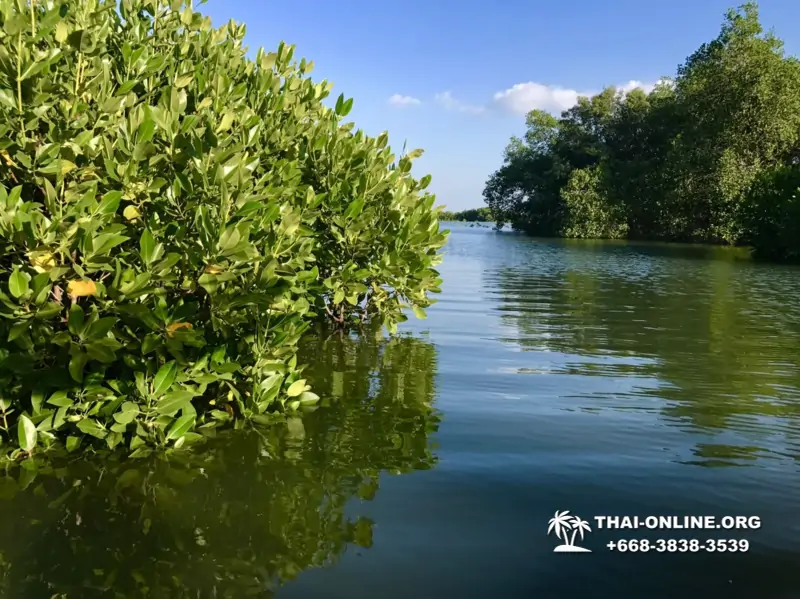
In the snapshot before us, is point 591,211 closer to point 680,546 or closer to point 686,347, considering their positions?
point 686,347

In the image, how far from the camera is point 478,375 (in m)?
7.86

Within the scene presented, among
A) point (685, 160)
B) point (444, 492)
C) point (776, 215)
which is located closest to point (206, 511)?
point (444, 492)

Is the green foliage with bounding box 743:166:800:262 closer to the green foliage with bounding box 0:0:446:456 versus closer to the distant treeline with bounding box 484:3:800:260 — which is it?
the distant treeline with bounding box 484:3:800:260

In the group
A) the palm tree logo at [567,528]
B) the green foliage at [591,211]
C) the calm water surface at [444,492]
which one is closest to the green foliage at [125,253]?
the calm water surface at [444,492]

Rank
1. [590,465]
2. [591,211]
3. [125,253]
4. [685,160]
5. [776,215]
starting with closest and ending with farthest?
[125,253] < [590,465] < [776,215] < [685,160] < [591,211]

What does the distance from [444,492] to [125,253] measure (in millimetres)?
2768

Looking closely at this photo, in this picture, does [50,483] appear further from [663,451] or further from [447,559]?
[663,451]

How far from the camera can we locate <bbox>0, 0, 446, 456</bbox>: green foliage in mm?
4172

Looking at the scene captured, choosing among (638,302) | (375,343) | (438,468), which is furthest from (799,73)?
(438,468)

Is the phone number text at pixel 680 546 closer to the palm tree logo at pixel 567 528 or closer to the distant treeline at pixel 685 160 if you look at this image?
the palm tree logo at pixel 567 528

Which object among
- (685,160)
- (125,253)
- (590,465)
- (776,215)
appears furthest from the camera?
(685,160)

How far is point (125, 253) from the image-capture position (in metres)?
4.63

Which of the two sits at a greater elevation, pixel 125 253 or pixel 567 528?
pixel 125 253

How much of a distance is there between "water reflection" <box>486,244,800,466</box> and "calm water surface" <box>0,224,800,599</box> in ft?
0.17
